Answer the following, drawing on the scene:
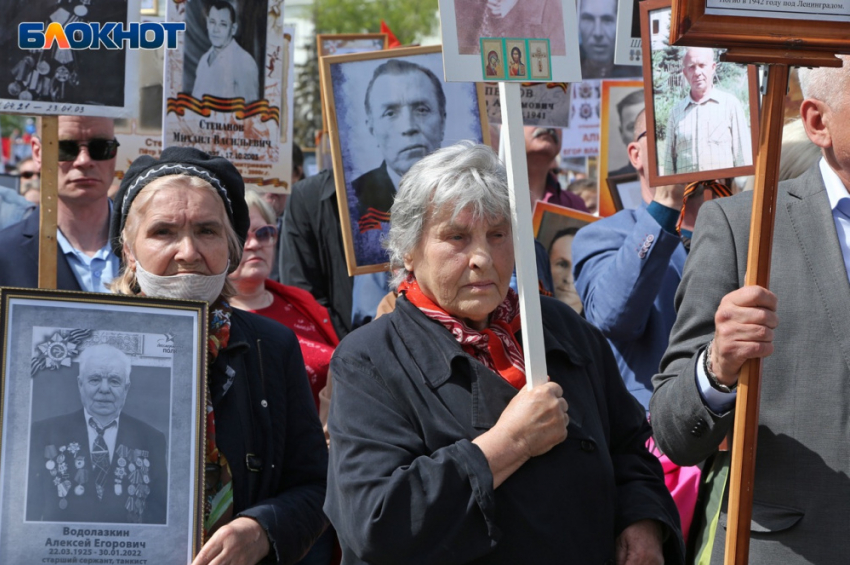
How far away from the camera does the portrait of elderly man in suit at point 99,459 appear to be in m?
2.72

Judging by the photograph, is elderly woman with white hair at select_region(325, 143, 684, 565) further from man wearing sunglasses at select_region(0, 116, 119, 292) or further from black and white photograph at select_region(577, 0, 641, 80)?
black and white photograph at select_region(577, 0, 641, 80)

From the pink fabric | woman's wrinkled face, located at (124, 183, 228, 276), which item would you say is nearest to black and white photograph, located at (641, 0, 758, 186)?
the pink fabric

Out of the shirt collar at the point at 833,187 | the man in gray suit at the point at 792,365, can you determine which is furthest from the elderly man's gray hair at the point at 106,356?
the shirt collar at the point at 833,187

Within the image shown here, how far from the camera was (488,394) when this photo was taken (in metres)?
2.68

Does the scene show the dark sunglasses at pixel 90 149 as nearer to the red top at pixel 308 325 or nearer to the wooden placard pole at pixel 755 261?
the red top at pixel 308 325

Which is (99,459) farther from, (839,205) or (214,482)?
(839,205)

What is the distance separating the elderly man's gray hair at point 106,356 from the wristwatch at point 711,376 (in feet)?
4.76

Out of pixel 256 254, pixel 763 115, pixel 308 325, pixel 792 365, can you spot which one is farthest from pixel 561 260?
pixel 763 115

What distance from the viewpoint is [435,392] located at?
266cm

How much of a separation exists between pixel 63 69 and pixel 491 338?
5.81ft

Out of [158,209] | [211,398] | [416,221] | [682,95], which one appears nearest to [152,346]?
[211,398]

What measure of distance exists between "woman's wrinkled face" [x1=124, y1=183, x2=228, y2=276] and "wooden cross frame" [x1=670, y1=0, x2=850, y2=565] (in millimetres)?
1479

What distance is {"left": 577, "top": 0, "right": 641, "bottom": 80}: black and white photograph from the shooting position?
6.18m

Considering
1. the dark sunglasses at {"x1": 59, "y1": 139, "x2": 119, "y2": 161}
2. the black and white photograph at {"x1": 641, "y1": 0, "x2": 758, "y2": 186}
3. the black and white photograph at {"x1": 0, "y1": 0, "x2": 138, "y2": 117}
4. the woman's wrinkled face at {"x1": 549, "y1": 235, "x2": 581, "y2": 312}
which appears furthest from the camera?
the woman's wrinkled face at {"x1": 549, "y1": 235, "x2": 581, "y2": 312}
